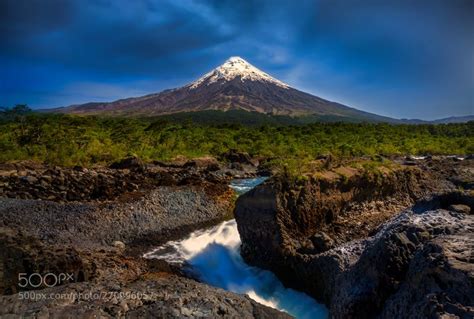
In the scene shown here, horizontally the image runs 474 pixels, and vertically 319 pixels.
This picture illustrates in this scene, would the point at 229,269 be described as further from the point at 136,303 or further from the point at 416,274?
the point at 416,274

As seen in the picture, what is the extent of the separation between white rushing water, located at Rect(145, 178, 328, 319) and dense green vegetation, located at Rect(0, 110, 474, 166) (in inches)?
429

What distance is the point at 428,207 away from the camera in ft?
23.1

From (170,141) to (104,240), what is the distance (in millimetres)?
29237

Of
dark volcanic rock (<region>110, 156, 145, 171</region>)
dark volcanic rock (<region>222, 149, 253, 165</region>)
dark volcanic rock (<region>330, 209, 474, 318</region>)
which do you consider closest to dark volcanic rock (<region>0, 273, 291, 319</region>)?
dark volcanic rock (<region>330, 209, 474, 318</region>)

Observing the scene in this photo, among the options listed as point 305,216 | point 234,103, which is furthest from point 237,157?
point 234,103

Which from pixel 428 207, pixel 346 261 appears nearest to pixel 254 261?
pixel 346 261

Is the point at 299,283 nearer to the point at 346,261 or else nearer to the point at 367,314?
the point at 346,261

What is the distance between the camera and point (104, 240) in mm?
13367

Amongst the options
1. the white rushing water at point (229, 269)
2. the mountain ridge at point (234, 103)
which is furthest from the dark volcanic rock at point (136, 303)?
the mountain ridge at point (234, 103)

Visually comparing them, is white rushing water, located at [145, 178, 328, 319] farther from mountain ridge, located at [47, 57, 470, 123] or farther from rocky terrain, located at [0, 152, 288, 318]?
mountain ridge, located at [47, 57, 470, 123]

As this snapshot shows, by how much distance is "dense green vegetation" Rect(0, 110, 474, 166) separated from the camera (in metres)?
32.0

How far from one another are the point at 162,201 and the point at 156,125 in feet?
109

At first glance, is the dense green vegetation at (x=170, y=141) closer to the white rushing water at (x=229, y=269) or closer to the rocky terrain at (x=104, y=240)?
the rocky terrain at (x=104, y=240)

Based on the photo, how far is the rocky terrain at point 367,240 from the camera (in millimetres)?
4383
